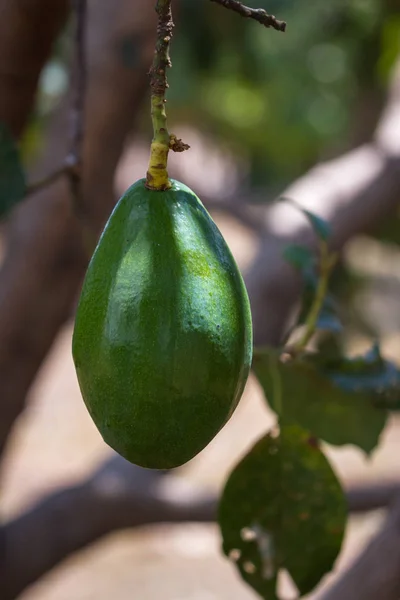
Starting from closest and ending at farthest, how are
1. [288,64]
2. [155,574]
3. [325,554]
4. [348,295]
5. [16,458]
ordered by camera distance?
[325,554]
[155,574]
[348,295]
[16,458]
[288,64]

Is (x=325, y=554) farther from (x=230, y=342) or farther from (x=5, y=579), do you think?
(x=5, y=579)

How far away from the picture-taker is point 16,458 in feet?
12.3

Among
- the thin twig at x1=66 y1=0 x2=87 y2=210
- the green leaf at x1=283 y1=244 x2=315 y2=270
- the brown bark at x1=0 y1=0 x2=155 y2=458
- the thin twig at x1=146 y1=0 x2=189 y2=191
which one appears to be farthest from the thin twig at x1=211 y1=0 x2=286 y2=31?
the brown bark at x1=0 y1=0 x2=155 y2=458

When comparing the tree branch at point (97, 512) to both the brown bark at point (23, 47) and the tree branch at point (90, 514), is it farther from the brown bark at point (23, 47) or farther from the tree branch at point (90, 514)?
the brown bark at point (23, 47)

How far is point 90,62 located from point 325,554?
98 centimetres

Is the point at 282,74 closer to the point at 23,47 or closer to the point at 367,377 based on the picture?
the point at 23,47

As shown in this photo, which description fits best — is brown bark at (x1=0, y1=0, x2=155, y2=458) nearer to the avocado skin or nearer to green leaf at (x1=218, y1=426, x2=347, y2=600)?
green leaf at (x1=218, y1=426, x2=347, y2=600)

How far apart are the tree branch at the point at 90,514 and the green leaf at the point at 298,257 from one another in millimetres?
903

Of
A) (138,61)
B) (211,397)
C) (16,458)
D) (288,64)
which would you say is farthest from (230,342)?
(288,64)

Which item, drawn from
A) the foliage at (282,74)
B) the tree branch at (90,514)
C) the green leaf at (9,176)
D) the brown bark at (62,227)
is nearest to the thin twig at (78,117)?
the green leaf at (9,176)

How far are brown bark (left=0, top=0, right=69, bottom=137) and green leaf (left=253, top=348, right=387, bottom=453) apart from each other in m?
0.61

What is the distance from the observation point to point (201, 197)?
2842 mm

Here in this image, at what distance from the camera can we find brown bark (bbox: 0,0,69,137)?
44.1 inches

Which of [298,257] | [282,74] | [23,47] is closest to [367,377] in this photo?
[298,257]
